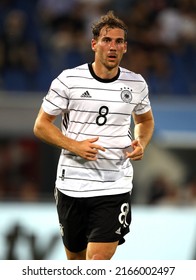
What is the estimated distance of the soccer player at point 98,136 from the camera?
7.07 m

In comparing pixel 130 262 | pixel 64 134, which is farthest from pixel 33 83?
pixel 130 262

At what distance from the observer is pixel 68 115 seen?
7.26 meters

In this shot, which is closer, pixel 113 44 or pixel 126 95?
pixel 113 44

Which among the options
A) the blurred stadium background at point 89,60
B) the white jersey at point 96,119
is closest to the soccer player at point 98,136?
the white jersey at point 96,119

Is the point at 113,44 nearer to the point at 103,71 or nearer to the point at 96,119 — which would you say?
the point at 103,71

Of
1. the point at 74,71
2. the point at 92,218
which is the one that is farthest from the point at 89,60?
the point at 92,218

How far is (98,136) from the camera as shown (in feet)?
23.4

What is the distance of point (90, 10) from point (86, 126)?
906 centimetres

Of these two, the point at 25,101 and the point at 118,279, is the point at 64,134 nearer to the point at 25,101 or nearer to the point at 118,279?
the point at 118,279

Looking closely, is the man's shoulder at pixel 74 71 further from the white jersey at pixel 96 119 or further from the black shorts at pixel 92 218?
the black shorts at pixel 92 218

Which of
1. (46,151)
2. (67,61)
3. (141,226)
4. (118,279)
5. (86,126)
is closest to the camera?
(118,279)

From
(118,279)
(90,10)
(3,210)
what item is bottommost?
(3,210)

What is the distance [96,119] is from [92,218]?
2.43ft

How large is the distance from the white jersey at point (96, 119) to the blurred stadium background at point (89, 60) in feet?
22.2
